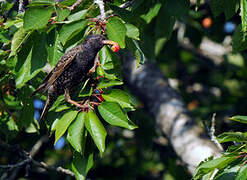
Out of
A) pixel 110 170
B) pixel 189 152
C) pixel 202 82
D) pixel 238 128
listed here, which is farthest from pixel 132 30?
pixel 202 82

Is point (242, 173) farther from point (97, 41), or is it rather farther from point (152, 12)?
point (152, 12)

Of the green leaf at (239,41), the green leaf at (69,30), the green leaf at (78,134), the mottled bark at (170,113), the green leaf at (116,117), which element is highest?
the green leaf at (69,30)

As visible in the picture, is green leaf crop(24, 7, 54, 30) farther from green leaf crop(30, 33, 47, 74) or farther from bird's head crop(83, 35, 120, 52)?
bird's head crop(83, 35, 120, 52)

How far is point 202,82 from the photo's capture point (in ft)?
19.7

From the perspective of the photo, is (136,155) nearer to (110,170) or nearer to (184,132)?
(110,170)

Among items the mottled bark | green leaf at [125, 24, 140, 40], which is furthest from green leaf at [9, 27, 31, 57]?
the mottled bark

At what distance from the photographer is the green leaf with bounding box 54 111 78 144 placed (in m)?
1.99

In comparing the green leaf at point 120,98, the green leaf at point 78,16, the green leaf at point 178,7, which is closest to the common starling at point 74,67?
the green leaf at point 78,16

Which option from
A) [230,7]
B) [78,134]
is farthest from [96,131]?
[230,7]

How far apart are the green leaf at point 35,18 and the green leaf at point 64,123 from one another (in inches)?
20.1

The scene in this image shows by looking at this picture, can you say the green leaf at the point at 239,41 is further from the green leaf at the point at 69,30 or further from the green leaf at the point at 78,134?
the green leaf at the point at 78,134

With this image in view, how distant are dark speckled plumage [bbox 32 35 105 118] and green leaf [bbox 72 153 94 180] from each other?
431 mm

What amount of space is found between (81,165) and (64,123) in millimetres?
311

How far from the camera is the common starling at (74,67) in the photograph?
2.27 metres
